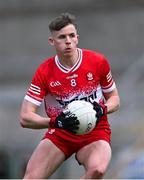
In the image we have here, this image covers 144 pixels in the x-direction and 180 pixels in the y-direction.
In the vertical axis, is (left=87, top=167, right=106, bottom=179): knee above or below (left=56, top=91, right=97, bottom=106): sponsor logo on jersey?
below

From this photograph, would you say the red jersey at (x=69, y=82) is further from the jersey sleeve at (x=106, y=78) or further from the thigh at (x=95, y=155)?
the thigh at (x=95, y=155)

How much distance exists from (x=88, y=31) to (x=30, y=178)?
454 inches

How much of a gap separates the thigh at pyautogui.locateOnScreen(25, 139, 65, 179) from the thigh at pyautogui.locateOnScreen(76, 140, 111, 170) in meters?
0.20

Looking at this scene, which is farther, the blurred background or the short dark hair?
the blurred background

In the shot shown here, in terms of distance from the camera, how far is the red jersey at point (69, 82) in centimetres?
779

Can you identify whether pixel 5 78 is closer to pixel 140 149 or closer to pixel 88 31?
pixel 88 31

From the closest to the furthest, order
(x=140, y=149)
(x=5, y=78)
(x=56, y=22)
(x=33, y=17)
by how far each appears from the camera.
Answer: (x=56, y=22), (x=140, y=149), (x=5, y=78), (x=33, y=17)

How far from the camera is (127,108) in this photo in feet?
45.2

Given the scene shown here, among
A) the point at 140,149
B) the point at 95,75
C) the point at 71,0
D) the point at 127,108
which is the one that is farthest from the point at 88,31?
the point at 95,75

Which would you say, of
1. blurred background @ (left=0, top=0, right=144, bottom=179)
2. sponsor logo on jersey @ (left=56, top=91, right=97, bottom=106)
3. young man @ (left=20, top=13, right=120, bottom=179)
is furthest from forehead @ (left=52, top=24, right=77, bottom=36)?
blurred background @ (left=0, top=0, right=144, bottom=179)

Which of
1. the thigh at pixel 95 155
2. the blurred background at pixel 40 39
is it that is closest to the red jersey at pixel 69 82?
the thigh at pixel 95 155

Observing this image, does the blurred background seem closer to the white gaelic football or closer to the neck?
the neck

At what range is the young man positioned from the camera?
775 centimetres

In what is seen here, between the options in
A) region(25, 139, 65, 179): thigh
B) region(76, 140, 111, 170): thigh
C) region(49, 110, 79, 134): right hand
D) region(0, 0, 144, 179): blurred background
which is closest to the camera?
region(49, 110, 79, 134): right hand
